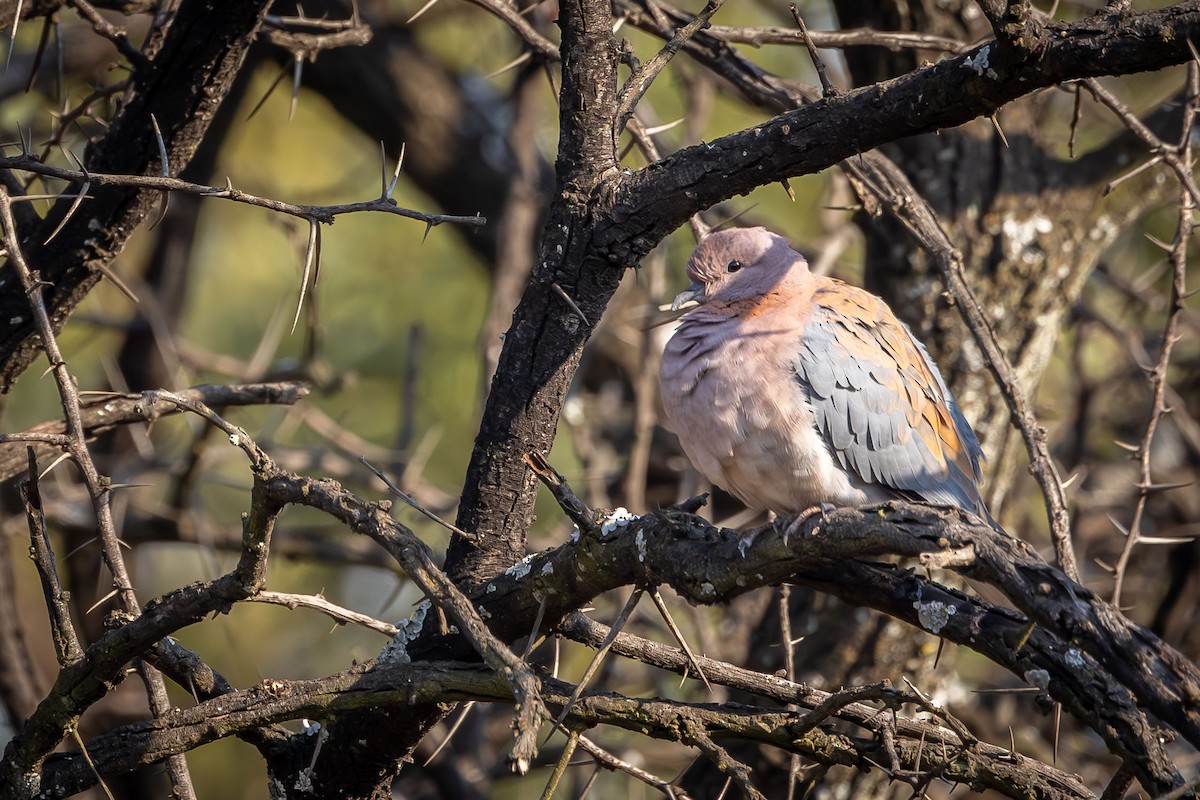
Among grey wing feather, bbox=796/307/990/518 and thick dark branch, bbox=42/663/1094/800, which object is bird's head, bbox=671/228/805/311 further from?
thick dark branch, bbox=42/663/1094/800

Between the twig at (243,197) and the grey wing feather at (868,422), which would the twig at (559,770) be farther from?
the grey wing feather at (868,422)

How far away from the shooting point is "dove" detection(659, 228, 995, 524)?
9.52 ft

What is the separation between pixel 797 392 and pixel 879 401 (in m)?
0.26

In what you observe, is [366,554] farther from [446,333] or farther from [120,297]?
[120,297]

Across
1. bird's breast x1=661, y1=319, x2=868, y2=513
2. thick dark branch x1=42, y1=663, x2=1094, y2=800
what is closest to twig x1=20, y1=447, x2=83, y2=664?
thick dark branch x1=42, y1=663, x2=1094, y2=800

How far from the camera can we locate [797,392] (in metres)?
2.93

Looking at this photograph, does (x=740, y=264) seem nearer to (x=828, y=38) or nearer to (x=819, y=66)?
(x=828, y=38)

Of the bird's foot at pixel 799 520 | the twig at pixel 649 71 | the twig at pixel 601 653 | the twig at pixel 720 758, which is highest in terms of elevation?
the twig at pixel 649 71

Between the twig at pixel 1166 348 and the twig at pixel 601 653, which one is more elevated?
the twig at pixel 1166 348

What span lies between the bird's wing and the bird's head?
15cm

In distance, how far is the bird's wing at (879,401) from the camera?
2959mm

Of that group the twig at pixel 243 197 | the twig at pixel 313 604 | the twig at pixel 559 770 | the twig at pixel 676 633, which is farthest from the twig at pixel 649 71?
the twig at pixel 559 770

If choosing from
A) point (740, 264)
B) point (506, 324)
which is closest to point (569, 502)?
point (740, 264)

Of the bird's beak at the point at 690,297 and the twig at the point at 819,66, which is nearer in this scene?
the twig at the point at 819,66
